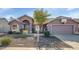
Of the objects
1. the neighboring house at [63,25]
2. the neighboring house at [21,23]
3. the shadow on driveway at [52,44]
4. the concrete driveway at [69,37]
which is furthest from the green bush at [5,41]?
the concrete driveway at [69,37]

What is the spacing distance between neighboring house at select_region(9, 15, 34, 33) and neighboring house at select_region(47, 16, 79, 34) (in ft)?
1.05

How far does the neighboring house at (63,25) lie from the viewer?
387 centimetres

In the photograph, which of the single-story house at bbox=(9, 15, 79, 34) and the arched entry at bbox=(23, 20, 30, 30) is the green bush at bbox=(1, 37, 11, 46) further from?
the arched entry at bbox=(23, 20, 30, 30)

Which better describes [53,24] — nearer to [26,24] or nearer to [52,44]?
[52,44]

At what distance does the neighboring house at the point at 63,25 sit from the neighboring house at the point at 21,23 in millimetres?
320

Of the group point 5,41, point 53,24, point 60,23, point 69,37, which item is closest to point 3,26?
point 5,41

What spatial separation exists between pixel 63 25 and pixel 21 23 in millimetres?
707

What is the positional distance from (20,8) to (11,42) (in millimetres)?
587

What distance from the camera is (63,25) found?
3.90 metres

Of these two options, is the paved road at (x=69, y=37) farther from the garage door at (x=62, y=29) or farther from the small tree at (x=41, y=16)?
the small tree at (x=41, y=16)

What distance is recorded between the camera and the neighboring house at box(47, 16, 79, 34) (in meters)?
3.87

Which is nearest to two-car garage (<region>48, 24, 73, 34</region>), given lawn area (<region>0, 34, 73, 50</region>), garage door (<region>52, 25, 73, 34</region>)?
garage door (<region>52, 25, 73, 34</region>)
